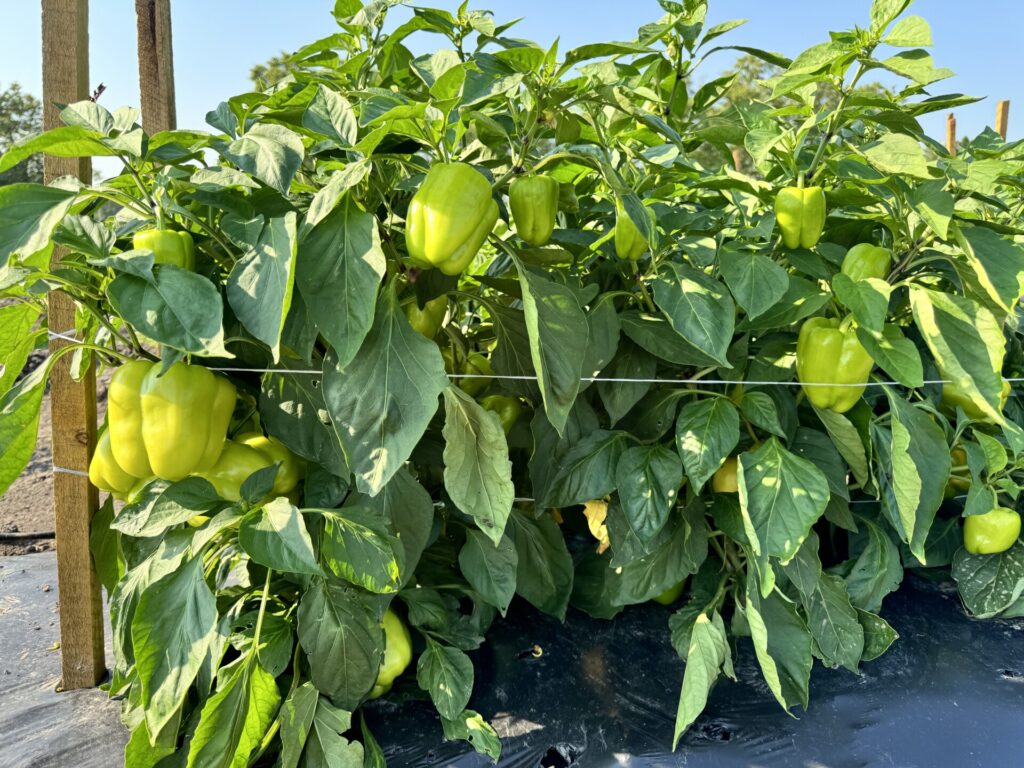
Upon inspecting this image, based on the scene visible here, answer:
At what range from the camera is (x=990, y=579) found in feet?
4.40

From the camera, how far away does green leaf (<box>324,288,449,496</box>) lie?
33.1 inches

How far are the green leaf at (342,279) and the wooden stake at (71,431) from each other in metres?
0.51

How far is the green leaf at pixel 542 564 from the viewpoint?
1.20 meters

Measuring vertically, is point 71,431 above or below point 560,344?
below

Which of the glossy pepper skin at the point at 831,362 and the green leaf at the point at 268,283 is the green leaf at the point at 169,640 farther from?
the glossy pepper skin at the point at 831,362

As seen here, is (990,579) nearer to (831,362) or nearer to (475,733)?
(831,362)

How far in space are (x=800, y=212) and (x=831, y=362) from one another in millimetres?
218

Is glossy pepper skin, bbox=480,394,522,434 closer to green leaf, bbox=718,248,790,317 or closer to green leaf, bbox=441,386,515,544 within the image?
green leaf, bbox=441,386,515,544

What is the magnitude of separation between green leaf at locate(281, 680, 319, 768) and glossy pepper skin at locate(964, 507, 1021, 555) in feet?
3.73

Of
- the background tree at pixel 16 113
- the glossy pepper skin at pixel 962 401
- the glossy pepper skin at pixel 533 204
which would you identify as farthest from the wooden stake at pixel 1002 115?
the background tree at pixel 16 113

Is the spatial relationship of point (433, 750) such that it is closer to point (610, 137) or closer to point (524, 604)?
point (524, 604)

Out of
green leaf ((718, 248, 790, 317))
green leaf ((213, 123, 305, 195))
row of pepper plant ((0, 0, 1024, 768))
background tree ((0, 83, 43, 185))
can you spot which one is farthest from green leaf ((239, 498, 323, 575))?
background tree ((0, 83, 43, 185))

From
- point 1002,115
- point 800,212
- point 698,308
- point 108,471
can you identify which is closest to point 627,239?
point 698,308

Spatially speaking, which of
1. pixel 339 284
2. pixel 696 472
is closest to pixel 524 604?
pixel 696 472
